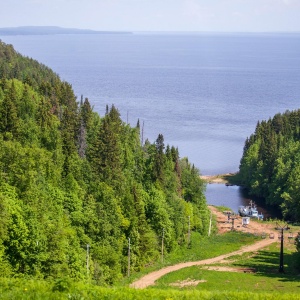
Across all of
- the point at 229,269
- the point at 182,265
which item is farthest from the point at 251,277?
the point at 182,265

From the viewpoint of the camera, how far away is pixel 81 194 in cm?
5694

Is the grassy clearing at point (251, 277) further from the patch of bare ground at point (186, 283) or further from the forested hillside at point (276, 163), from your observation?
the forested hillside at point (276, 163)

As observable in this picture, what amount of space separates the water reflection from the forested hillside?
163 cm

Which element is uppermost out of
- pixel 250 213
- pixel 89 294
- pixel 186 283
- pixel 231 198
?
pixel 231 198

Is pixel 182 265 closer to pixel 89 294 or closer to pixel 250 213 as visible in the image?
pixel 250 213

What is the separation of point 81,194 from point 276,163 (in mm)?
63766

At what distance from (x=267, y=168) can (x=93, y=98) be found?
243 ft

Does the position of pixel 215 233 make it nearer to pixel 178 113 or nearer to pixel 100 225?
pixel 100 225

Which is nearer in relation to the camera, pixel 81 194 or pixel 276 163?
pixel 81 194

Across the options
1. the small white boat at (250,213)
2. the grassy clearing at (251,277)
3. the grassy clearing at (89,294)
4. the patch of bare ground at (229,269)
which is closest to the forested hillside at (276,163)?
the small white boat at (250,213)

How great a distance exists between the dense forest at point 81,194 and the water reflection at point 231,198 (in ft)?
65.9

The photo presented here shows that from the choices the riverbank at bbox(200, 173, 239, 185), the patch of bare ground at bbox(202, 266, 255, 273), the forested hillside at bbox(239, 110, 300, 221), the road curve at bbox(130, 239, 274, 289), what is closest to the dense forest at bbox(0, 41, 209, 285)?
the road curve at bbox(130, 239, 274, 289)

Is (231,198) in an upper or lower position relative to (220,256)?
upper

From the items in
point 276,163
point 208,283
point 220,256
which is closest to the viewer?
point 208,283
